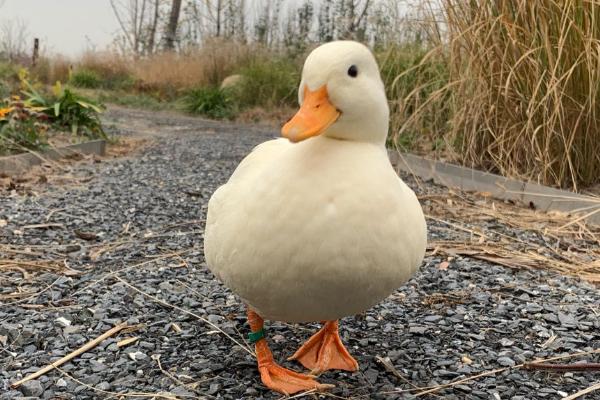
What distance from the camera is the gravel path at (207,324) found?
1.56m

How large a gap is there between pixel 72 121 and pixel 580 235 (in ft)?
14.3

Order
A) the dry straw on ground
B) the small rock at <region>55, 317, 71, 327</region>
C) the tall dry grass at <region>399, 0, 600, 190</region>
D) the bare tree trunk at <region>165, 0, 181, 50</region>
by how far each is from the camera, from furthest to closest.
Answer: the bare tree trunk at <region>165, 0, 181, 50</region>
the tall dry grass at <region>399, 0, 600, 190</region>
the dry straw on ground
the small rock at <region>55, 317, 71, 327</region>

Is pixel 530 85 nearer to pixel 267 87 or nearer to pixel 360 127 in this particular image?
pixel 360 127

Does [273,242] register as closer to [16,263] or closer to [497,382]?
[497,382]

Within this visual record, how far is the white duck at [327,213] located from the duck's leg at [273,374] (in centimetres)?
21

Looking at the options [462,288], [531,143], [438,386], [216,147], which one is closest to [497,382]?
[438,386]

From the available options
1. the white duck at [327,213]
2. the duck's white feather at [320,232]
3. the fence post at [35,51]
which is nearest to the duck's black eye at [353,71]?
the white duck at [327,213]

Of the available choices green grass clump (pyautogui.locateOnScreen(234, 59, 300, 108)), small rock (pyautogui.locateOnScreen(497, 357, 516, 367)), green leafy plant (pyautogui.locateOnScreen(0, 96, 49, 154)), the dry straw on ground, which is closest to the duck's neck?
small rock (pyautogui.locateOnScreen(497, 357, 516, 367))

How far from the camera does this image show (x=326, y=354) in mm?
1640

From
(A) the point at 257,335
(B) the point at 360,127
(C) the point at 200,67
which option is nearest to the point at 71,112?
(A) the point at 257,335

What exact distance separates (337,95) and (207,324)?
0.95m

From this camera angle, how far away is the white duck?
1193 millimetres

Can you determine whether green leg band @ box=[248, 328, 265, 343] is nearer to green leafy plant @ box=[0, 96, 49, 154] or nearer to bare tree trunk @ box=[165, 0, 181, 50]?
green leafy plant @ box=[0, 96, 49, 154]

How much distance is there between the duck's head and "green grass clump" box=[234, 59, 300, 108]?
8.30m
